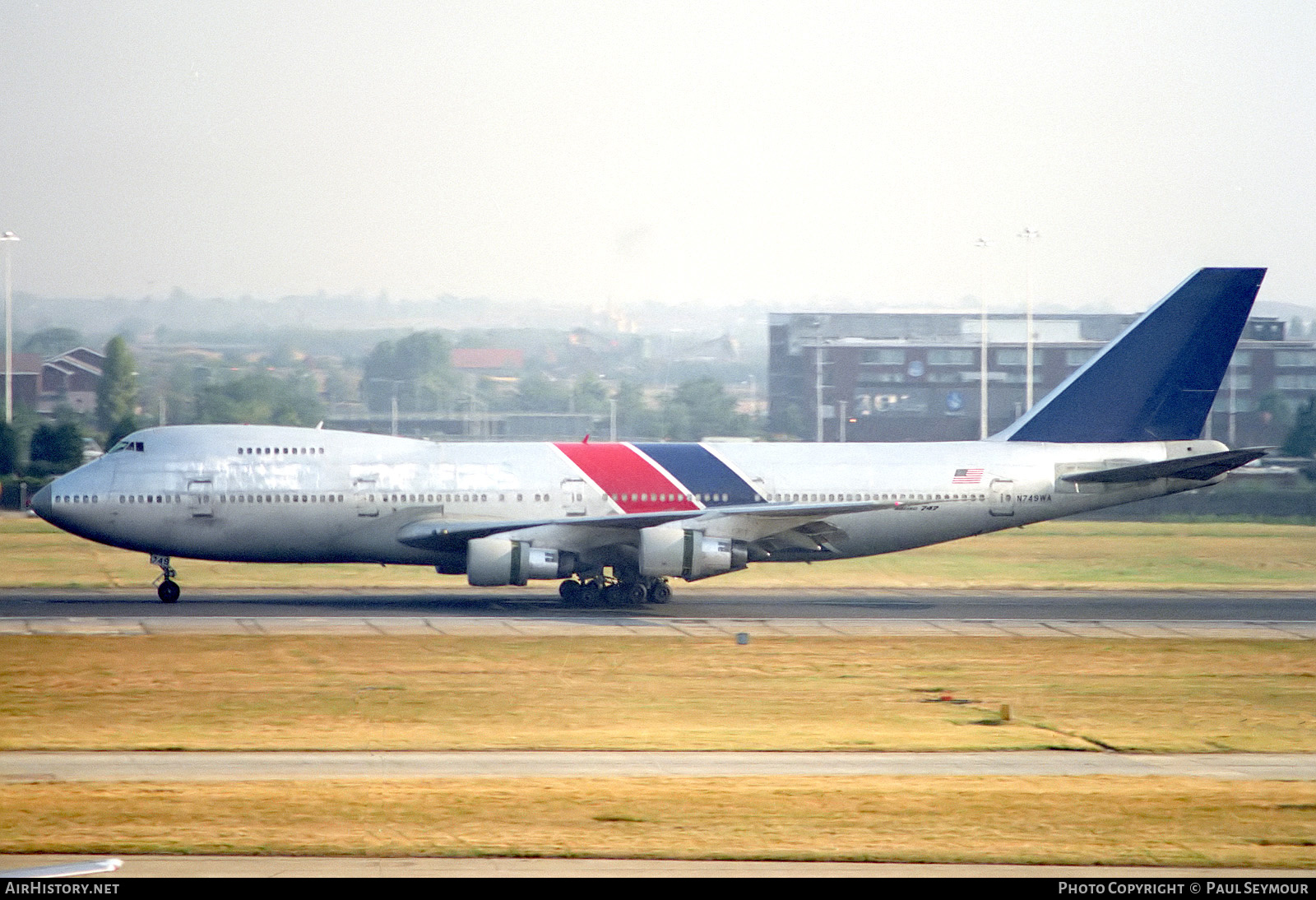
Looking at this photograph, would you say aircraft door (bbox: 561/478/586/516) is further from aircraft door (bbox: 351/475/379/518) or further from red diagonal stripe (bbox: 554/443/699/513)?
aircraft door (bbox: 351/475/379/518)

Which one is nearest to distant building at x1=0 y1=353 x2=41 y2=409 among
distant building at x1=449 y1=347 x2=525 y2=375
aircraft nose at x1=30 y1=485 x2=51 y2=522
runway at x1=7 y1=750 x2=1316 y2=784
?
distant building at x1=449 y1=347 x2=525 y2=375

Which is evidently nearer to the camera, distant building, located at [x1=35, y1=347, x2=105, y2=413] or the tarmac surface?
the tarmac surface

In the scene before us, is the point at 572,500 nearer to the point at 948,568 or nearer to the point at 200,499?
the point at 200,499

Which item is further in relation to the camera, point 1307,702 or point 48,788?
point 1307,702

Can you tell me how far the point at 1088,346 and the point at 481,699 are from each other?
96.4m

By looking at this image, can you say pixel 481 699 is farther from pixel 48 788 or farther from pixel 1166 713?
pixel 1166 713

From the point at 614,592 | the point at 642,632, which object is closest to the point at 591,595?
the point at 614,592

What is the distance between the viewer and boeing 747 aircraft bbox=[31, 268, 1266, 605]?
37469 mm

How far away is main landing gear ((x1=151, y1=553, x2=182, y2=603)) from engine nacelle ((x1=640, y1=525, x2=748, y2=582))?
12320 mm

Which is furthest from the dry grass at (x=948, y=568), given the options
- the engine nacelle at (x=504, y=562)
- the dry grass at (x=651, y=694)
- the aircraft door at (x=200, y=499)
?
the dry grass at (x=651, y=694)

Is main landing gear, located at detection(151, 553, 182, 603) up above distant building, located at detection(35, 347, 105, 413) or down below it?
below

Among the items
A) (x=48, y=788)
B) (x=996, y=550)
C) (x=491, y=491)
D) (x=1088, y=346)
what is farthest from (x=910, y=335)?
(x=48, y=788)

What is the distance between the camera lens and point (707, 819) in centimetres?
1630
